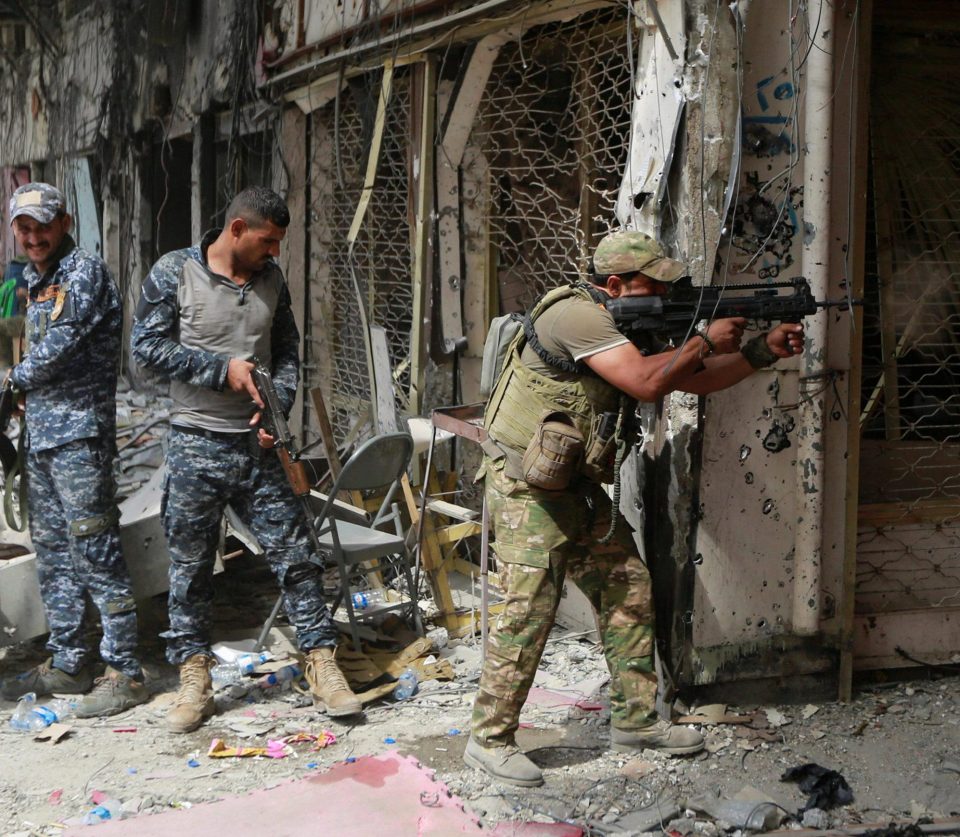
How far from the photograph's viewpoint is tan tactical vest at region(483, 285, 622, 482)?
12.0 ft

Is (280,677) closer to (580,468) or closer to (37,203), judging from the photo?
(580,468)

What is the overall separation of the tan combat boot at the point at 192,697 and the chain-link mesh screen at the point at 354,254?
2424mm

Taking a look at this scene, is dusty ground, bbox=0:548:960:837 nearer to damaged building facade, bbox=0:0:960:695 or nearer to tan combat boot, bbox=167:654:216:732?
tan combat boot, bbox=167:654:216:732

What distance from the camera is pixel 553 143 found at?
5.77 meters

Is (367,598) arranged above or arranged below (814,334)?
below

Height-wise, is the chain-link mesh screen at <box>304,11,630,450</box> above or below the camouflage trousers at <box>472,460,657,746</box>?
above

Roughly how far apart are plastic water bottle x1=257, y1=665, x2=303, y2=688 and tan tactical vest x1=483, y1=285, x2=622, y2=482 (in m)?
1.52

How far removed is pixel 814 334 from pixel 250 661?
260cm

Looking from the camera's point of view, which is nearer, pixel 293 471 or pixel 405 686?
pixel 293 471

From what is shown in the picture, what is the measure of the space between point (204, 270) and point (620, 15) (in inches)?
81.0

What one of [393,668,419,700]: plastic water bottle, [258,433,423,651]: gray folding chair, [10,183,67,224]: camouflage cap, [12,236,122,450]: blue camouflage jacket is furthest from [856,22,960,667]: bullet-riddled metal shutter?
[10,183,67,224]: camouflage cap

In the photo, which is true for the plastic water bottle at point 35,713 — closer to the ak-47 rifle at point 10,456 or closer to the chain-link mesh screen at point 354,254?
the ak-47 rifle at point 10,456

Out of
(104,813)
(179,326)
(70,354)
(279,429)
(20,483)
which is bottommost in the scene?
(104,813)

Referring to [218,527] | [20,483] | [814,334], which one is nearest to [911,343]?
[814,334]
